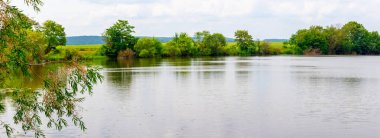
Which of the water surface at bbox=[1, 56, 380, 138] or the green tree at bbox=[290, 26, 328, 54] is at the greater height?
the green tree at bbox=[290, 26, 328, 54]

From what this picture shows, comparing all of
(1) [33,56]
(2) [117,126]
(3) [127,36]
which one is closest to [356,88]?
(2) [117,126]

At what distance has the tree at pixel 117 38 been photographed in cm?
13300

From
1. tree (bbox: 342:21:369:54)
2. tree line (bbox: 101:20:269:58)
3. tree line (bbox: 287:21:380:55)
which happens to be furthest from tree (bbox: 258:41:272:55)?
tree (bbox: 342:21:369:54)

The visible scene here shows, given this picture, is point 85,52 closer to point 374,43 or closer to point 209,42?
point 209,42

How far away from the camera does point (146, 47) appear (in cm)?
13788

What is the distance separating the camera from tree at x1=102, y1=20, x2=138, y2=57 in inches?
5236

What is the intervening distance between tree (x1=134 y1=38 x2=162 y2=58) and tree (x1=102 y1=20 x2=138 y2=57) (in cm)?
317

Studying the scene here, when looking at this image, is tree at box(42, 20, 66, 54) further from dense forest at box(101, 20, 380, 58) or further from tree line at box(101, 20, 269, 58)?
dense forest at box(101, 20, 380, 58)

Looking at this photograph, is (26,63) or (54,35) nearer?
(26,63)

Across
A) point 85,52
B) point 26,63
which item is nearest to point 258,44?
point 85,52

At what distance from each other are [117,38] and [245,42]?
51192mm

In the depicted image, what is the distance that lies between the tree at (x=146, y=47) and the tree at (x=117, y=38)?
317cm

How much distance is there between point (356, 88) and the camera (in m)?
41.3

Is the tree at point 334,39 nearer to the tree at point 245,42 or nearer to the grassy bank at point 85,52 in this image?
the grassy bank at point 85,52
